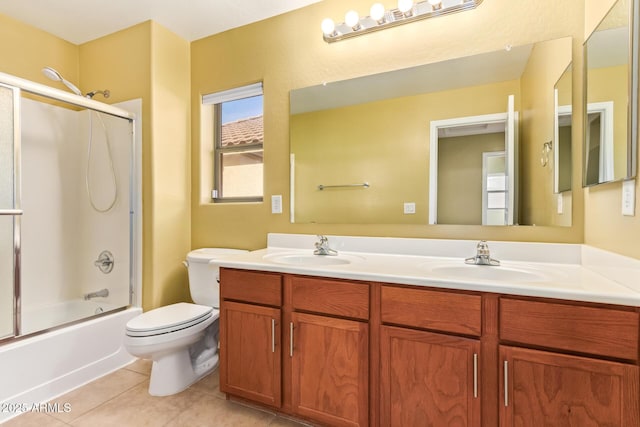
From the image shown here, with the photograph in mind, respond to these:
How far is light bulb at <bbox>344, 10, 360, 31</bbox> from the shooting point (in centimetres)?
177

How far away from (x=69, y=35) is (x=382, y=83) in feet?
7.82

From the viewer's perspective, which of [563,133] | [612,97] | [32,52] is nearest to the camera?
[612,97]

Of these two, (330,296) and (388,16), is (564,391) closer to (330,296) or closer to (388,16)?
(330,296)

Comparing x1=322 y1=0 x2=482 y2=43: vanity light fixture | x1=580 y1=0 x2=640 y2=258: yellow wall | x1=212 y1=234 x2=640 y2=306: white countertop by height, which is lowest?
x1=212 y1=234 x2=640 y2=306: white countertop

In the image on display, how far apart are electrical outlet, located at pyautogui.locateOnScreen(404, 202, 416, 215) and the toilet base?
153 centimetres

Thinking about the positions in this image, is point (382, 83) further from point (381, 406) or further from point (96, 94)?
point (96, 94)

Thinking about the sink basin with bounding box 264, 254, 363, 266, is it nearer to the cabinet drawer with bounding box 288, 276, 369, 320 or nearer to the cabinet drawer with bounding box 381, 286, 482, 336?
the cabinet drawer with bounding box 288, 276, 369, 320

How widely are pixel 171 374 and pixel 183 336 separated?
0.26 meters

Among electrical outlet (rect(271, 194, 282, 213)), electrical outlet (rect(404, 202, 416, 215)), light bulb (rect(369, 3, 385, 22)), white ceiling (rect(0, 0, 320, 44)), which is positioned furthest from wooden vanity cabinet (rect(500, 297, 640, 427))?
white ceiling (rect(0, 0, 320, 44))

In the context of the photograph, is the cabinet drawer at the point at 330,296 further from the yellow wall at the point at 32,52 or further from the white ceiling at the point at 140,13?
the yellow wall at the point at 32,52

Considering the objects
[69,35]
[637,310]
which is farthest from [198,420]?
[69,35]

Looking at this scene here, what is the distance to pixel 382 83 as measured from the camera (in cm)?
181

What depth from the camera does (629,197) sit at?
1.05m

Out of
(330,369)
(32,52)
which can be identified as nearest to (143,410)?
(330,369)
